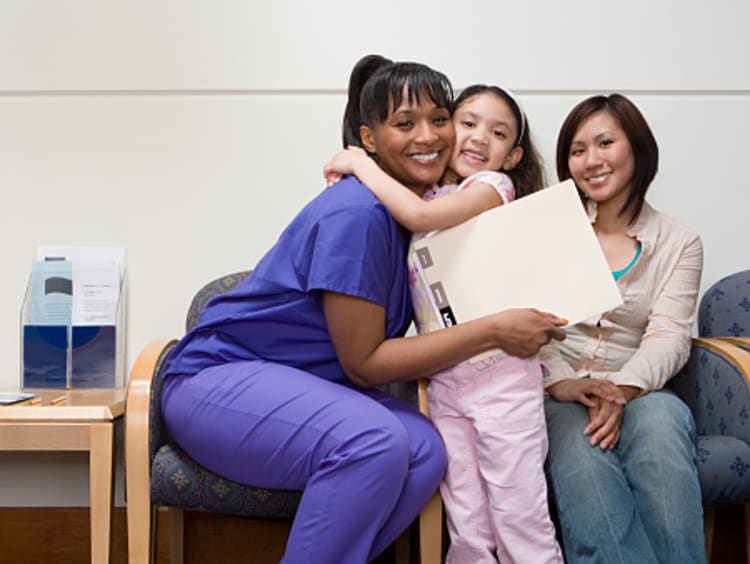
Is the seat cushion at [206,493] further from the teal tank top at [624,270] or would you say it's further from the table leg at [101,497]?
the teal tank top at [624,270]

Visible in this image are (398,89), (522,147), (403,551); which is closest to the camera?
(398,89)

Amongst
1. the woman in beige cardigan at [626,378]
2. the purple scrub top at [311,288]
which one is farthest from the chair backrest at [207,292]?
the woman in beige cardigan at [626,378]

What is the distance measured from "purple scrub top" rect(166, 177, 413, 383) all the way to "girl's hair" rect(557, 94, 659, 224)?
0.60m

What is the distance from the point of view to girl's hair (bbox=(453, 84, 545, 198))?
5.90ft

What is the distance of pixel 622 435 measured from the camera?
1.59m

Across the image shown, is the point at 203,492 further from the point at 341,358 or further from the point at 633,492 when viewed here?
the point at 633,492

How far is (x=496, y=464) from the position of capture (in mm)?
1481

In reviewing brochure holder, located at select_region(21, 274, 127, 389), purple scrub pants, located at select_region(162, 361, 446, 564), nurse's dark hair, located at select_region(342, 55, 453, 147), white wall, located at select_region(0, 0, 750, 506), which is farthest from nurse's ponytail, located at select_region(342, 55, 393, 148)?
brochure holder, located at select_region(21, 274, 127, 389)

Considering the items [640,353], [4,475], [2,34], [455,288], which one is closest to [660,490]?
[640,353]

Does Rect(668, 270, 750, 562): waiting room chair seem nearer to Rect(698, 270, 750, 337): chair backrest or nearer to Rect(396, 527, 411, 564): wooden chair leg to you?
Rect(698, 270, 750, 337): chair backrest

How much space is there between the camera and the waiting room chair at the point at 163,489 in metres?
1.53

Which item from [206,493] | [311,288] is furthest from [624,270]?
[206,493]

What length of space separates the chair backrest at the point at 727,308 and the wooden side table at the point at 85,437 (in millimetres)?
1659

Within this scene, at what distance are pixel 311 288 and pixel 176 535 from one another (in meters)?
1.01
